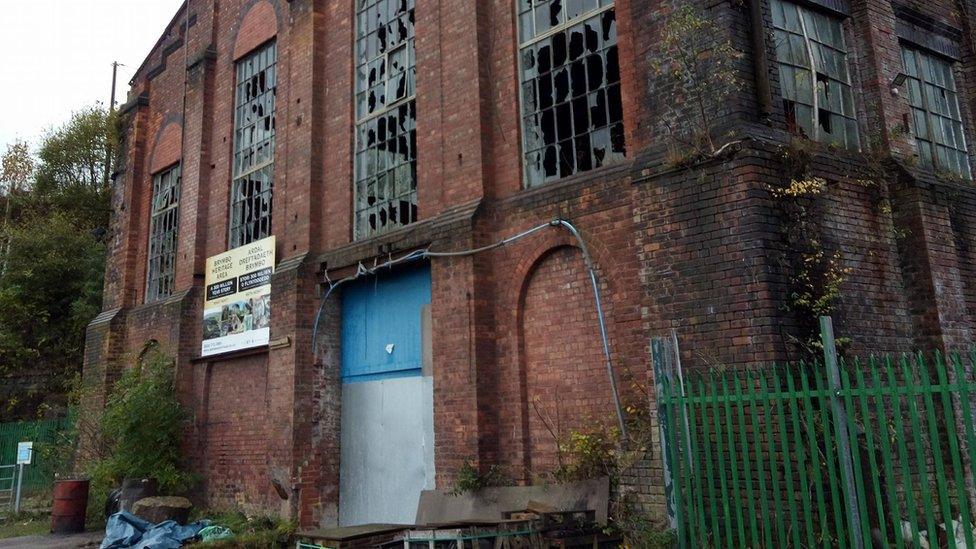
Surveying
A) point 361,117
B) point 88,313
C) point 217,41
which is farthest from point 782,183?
point 88,313

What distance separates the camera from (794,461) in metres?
6.80

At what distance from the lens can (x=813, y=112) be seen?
8.69m

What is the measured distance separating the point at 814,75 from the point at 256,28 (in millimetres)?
11544

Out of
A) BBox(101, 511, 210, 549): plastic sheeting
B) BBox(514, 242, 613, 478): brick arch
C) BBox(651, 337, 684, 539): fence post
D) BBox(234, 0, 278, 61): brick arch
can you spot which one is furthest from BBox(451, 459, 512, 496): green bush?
BBox(234, 0, 278, 61): brick arch

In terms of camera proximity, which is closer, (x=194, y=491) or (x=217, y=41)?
(x=194, y=491)

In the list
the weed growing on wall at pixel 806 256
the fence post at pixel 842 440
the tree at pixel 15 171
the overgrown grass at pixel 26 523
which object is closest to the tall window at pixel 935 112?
the weed growing on wall at pixel 806 256

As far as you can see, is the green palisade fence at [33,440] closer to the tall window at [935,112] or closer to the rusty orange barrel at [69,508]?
the rusty orange barrel at [69,508]

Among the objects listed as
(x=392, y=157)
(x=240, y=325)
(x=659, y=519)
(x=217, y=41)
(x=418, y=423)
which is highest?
(x=217, y=41)

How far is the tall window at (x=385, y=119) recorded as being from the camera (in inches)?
463

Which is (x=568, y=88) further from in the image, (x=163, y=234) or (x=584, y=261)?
(x=163, y=234)

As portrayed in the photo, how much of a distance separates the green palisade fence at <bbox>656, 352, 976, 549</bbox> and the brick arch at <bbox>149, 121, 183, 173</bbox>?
47.8ft

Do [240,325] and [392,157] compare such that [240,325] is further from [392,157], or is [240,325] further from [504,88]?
[504,88]

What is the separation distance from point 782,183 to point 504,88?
14.0 feet

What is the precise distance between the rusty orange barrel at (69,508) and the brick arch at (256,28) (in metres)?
9.31
